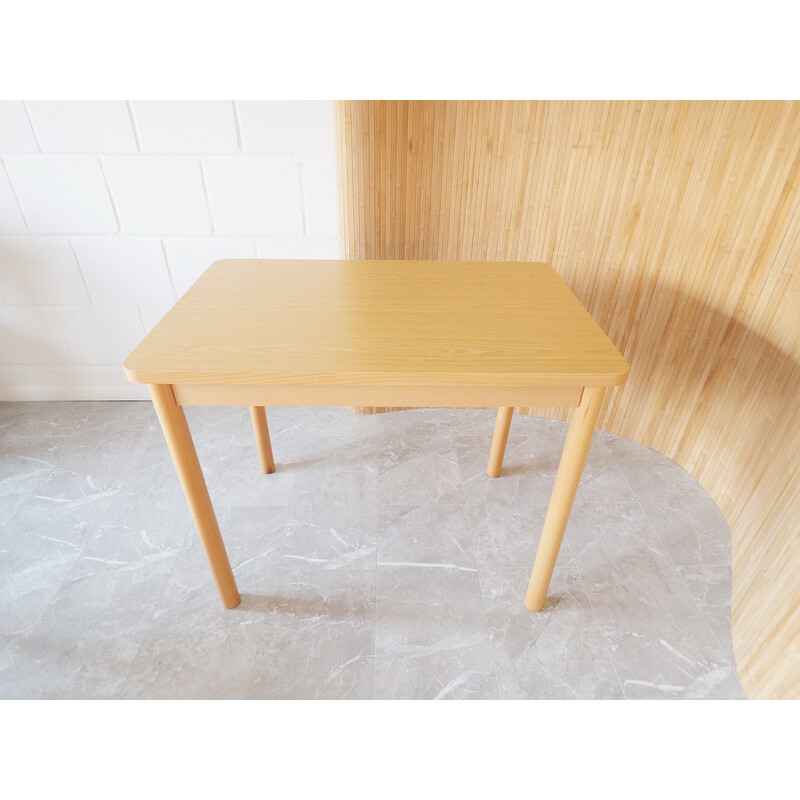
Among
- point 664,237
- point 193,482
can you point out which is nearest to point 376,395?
point 193,482

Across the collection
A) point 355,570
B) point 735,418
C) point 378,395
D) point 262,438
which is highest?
point 378,395

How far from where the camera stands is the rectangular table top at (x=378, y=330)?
2.95ft

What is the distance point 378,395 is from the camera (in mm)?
944

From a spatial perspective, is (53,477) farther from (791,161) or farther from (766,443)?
(791,161)

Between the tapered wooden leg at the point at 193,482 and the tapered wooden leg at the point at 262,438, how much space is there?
40 centimetres

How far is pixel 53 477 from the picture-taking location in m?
1.59

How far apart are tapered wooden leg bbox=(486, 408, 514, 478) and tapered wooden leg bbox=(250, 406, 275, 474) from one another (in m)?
0.68

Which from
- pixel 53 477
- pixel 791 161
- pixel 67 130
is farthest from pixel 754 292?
pixel 53 477

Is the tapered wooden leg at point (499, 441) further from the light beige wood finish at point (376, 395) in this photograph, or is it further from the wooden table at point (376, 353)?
the light beige wood finish at point (376, 395)

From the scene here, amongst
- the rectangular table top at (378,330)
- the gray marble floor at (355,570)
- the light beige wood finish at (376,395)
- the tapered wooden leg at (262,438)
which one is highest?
the rectangular table top at (378,330)

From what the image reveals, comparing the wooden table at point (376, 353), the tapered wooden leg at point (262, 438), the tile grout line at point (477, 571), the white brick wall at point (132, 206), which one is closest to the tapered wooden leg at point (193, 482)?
the wooden table at point (376, 353)

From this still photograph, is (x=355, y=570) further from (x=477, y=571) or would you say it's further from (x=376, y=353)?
(x=376, y=353)

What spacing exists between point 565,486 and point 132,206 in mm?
1532

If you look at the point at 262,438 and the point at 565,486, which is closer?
the point at 565,486
